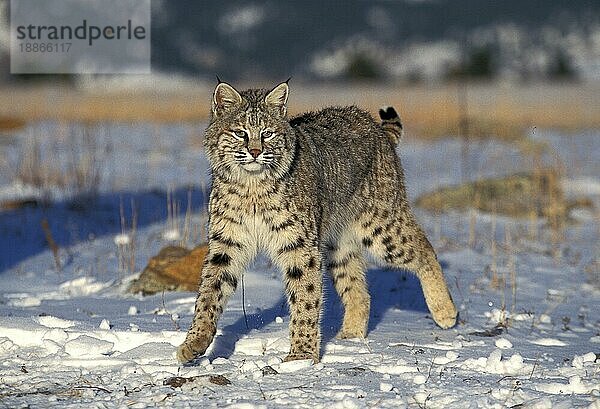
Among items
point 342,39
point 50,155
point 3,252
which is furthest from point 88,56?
point 3,252

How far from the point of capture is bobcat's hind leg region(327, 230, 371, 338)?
609cm

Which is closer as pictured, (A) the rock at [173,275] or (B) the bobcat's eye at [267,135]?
(B) the bobcat's eye at [267,135]

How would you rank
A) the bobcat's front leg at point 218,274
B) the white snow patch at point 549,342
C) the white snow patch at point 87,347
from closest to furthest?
the white snow patch at point 87,347 → the bobcat's front leg at point 218,274 → the white snow patch at point 549,342

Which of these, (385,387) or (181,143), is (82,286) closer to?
(385,387)

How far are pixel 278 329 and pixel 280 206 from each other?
87cm

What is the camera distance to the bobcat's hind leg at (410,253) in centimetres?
624

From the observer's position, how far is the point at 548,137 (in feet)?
61.6

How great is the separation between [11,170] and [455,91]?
781 inches

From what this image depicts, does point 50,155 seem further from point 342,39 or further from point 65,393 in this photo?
point 342,39

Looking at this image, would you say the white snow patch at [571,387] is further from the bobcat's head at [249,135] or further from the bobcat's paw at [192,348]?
the bobcat's head at [249,135]

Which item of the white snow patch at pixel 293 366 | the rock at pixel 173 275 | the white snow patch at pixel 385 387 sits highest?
the rock at pixel 173 275

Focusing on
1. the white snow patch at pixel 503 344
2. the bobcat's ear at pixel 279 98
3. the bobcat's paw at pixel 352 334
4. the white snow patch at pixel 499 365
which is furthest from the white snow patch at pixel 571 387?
the bobcat's ear at pixel 279 98

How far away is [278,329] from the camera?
5754 mm

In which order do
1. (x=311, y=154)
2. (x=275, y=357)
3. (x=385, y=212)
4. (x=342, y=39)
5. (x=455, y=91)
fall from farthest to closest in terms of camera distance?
(x=342, y=39) < (x=455, y=91) < (x=385, y=212) < (x=311, y=154) < (x=275, y=357)
